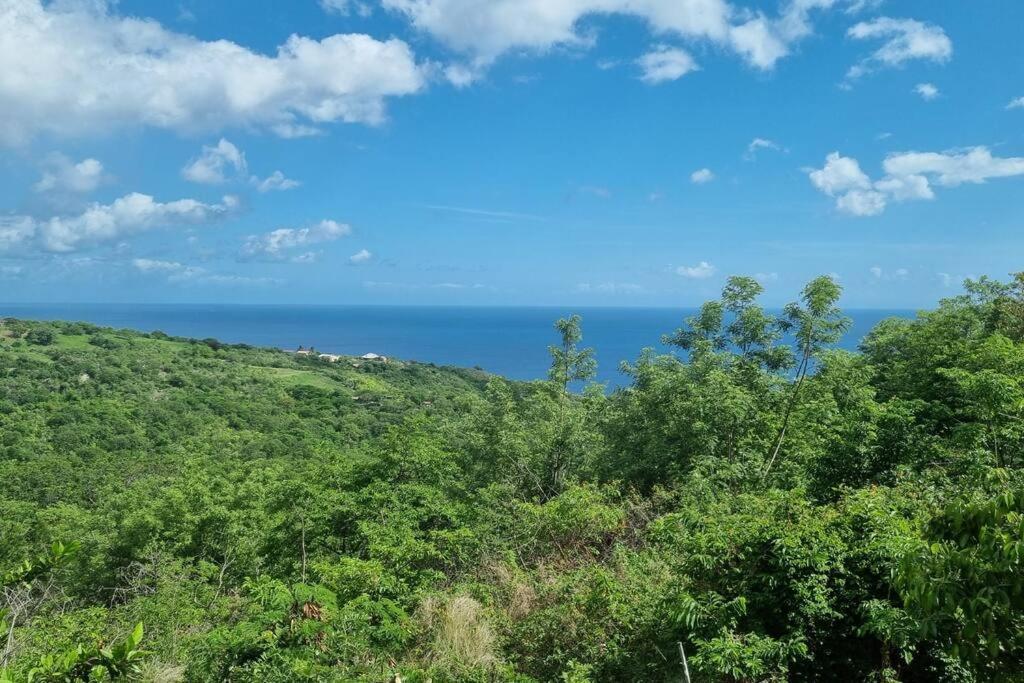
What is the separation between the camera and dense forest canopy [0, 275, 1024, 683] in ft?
20.3

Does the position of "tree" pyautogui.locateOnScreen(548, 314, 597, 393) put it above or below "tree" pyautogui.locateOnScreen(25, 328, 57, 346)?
above

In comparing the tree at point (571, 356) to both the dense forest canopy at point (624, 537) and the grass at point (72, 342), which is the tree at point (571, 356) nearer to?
the dense forest canopy at point (624, 537)

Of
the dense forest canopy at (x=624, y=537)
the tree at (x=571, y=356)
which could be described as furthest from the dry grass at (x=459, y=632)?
the tree at (x=571, y=356)

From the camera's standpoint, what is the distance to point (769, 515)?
25.7 feet

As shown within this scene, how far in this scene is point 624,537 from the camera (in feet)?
42.4

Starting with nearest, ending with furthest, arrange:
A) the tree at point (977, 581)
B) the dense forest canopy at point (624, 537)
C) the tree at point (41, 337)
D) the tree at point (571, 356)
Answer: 1. the tree at point (977, 581)
2. the dense forest canopy at point (624, 537)
3. the tree at point (571, 356)
4. the tree at point (41, 337)

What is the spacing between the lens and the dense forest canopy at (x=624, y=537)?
20.3 feet

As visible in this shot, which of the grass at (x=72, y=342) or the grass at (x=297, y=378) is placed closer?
the grass at (x=297, y=378)

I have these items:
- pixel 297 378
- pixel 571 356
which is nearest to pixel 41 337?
pixel 297 378

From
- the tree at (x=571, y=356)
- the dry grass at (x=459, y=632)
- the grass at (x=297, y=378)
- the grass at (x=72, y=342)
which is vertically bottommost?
the grass at (x=297, y=378)

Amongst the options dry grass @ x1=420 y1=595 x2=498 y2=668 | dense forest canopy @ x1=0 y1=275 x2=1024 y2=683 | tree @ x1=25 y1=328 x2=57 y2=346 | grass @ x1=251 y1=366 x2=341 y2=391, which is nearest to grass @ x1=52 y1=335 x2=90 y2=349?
tree @ x1=25 y1=328 x2=57 y2=346

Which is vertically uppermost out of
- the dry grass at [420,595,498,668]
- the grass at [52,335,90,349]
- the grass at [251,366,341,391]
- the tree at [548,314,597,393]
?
the tree at [548,314,597,393]

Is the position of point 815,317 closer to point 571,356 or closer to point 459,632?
point 459,632

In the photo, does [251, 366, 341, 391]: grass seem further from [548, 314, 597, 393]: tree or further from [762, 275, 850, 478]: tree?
[762, 275, 850, 478]: tree
